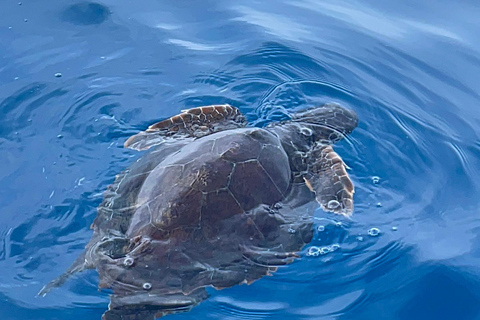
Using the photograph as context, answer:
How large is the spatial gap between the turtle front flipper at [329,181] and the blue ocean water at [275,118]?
13 centimetres

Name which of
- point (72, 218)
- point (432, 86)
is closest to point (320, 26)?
point (432, 86)

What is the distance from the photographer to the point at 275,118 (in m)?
5.73

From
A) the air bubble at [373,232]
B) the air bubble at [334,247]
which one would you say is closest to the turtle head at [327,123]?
the air bubble at [373,232]

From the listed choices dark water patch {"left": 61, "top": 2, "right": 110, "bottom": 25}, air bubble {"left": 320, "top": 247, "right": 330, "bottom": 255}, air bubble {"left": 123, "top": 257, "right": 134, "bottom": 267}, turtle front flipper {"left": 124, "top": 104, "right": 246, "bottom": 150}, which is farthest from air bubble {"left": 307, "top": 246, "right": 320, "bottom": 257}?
dark water patch {"left": 61, "top": 2, "right": 110, "bottom": 25}

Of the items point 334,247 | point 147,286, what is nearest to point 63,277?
point 147,286

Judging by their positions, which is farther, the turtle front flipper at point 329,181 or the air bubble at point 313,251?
the turtle front flipper at point 329,181

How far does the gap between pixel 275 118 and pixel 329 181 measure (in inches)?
49.1

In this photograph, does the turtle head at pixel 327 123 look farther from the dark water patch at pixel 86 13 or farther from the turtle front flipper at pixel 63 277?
the dark water patch at pixel 86 13

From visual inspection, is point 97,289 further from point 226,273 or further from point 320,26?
point 320,26

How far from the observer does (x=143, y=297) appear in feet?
11.5

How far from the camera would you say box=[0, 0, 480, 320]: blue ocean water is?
3.96 meters

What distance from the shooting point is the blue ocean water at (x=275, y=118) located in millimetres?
3961

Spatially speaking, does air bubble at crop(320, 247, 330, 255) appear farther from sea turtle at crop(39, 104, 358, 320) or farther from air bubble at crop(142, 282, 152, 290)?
air bubble at crop(142, 282, 152, 290)

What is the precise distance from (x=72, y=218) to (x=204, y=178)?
124 centimetres
